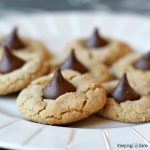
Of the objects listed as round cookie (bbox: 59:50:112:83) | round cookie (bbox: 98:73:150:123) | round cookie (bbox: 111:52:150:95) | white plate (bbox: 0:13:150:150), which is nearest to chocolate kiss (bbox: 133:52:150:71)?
round cookie (bbox: 111:52:150:95)

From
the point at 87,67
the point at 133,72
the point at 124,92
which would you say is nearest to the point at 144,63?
the point at 133,72

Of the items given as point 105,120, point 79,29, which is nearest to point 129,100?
point 105,120

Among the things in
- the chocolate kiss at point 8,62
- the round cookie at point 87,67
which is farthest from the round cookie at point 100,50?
the chocolate kiss at point 8,62

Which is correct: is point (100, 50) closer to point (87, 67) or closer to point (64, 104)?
point (87, 67)

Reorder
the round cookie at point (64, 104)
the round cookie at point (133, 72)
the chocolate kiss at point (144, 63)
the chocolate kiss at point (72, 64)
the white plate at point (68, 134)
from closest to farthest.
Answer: the white plate at point (68, 134), the round cookie at point (64, 104), the round cookie at point (133, 72), the chocolate kiss at point (72, 64), the chocolate kiss at point (144, 63)

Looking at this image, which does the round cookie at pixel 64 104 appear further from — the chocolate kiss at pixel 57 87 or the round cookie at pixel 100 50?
the round cookie at pixel 100 50

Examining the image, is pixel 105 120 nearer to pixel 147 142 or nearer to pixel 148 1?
pixel 147 142

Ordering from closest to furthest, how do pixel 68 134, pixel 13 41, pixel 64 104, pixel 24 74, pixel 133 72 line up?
pixel 68 134
pixel 64 104
pixel 24 74
pixel 133 72
pixel 13 41
